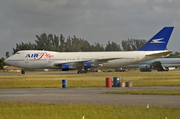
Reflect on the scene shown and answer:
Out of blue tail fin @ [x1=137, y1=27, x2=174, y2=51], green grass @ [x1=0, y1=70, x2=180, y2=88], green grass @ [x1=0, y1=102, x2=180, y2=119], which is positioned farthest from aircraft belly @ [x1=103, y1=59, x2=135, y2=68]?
green grass @ [x1=0, y1=102, x2=180, y2=119]

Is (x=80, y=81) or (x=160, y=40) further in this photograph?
(x=160, y=40)

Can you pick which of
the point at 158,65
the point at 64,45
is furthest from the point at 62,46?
the point at 158,65

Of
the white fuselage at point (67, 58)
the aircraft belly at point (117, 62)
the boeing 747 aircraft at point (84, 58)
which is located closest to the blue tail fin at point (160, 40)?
the boeing 747 aircraft at point (84, 58)

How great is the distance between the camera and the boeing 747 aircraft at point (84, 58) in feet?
194

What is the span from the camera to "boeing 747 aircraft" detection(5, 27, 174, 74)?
59122 millimetres

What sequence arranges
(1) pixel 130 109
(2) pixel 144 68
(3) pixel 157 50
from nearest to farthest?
1. (1) pixel 130 109
2. (3) pixel 157 50
3. (2) pixel 144 68

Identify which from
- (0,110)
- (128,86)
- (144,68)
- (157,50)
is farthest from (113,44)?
(0,110)

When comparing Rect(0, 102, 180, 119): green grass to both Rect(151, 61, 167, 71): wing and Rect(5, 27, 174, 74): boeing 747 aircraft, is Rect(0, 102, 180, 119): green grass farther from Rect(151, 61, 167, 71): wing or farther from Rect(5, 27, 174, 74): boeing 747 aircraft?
Rect(151, 61, 167, 71): wing

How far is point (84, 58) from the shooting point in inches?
2349

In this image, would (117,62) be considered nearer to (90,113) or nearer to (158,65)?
(158,65)

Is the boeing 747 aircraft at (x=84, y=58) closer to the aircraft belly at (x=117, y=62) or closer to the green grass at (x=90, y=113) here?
the aircraft belly at (x=117, y=62)

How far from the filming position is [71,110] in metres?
13.8

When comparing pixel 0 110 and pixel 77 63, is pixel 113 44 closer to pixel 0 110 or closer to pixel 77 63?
pixel 77 63

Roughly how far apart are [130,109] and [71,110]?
9.38ft
